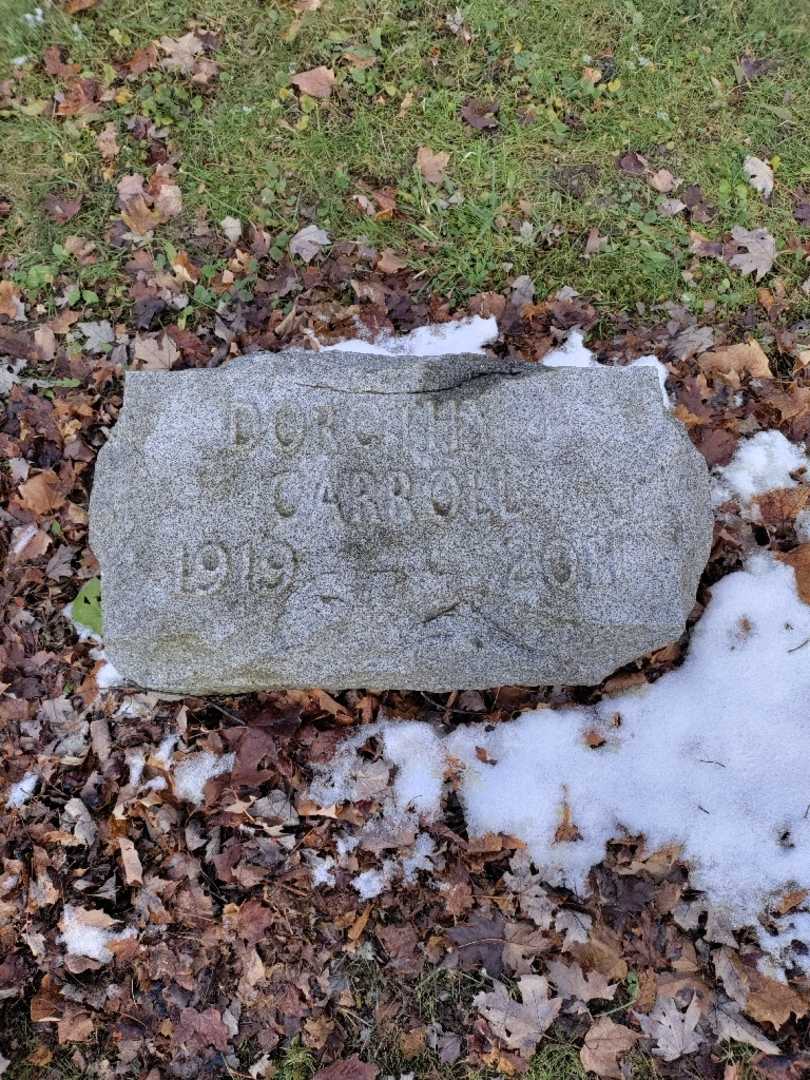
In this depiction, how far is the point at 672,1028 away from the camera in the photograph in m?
3.22

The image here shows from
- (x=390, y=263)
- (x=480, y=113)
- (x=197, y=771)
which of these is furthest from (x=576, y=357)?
(x=197, y=771)

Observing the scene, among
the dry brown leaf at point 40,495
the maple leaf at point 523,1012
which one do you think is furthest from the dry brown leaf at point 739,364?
the dry brown leaf at point 40,495

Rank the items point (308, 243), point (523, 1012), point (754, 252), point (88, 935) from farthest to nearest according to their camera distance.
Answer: point (308, 243)
point (754, 252)
point (88, 935)
point (523, 1012)

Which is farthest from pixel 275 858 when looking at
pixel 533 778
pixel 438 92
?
pixel 438 92

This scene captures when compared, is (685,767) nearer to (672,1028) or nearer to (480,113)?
(672,1028)

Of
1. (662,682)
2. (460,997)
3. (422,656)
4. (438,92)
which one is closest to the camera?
(422,656)

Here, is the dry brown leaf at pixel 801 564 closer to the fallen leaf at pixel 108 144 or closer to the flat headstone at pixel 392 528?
the flat headstone at pixel 392 528

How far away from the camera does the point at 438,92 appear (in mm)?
5023

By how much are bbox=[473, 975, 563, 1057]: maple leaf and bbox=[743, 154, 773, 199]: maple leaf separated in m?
4.56

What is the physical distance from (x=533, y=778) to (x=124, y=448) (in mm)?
2287

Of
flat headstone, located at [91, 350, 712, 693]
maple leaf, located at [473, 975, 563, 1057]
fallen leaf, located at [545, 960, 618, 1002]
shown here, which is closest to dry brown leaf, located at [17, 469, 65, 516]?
flat headstone, located at [91, 350, 712, 693]

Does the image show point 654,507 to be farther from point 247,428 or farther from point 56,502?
point 56,502

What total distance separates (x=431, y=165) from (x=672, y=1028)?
4.74m

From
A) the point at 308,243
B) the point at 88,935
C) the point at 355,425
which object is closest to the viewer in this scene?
the point at 355,425
